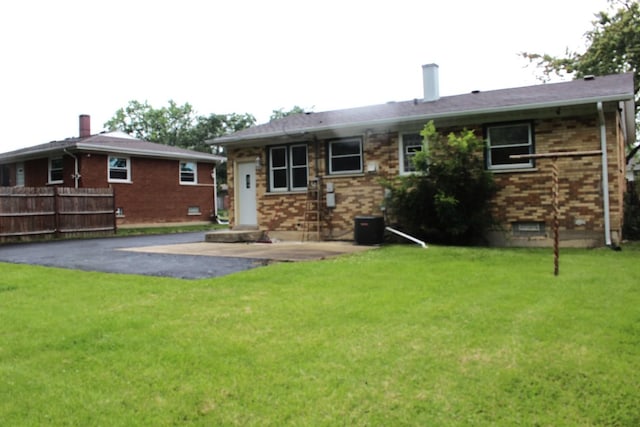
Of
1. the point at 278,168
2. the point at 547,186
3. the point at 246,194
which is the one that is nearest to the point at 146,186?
the point at 246,194

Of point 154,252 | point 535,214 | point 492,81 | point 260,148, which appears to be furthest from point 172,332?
point 492,81

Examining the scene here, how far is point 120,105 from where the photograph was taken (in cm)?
5331

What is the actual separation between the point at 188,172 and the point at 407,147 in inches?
Answer: 568

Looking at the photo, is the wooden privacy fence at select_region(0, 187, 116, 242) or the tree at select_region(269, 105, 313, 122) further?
the tree at select_region(269, 105, 313, 122)

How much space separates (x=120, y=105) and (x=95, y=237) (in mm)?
40676

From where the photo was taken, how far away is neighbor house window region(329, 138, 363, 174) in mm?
13633

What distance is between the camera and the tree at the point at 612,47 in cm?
2145

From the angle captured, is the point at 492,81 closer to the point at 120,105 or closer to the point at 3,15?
the point at 3,15

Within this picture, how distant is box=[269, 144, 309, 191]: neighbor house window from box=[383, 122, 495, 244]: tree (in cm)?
347

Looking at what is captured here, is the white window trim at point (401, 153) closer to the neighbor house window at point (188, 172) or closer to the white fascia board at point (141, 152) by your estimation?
the white fascia board at point (141, 152)

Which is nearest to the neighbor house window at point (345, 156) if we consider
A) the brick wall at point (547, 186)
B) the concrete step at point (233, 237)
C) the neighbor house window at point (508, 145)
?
the brick wall at point (547, 186)

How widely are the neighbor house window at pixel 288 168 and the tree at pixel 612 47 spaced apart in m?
15.7

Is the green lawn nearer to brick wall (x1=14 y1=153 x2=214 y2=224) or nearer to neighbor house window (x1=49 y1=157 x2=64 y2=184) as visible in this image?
brick wall (x1=14 y1=153 x2=214 y2=224)

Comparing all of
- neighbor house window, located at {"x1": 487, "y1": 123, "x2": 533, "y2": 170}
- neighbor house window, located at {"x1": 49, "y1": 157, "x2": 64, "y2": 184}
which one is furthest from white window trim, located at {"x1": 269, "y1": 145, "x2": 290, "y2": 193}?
neighbor house window, located at {"x1": 49, "y1": 157, "x2": 64, "y2": 184}
